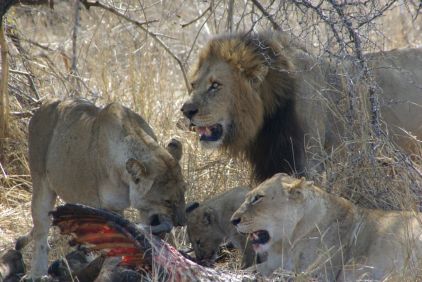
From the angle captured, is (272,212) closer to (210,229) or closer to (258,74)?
(210,229)

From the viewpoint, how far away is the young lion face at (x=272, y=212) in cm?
510

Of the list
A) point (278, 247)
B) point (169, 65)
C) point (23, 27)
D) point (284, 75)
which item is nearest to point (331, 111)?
point (284, 75)

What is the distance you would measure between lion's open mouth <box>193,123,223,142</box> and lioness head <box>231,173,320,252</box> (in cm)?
103

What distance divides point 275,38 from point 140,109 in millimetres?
2118

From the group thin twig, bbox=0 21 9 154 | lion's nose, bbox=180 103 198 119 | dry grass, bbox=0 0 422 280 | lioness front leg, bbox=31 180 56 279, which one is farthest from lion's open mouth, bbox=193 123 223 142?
thin twig, bbox=0 21 9 154

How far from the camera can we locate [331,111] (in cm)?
621

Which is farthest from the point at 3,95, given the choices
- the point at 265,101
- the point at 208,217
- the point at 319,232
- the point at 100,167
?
the point at 319,232

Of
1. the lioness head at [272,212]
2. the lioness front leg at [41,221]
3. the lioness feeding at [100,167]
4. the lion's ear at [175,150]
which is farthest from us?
the lioness front leg at [41,221]

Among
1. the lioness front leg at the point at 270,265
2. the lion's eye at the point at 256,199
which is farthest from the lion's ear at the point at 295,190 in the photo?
the lioness front leg at the point at 270,265

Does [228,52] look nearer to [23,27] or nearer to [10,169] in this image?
[10,169]

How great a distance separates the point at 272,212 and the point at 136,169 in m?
0.78

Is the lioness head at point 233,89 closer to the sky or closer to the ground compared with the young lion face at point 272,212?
closer to the sky

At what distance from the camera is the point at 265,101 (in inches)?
248

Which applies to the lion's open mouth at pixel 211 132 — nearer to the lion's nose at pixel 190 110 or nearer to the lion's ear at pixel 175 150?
the lion's nose at pixel 190 110
